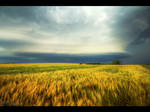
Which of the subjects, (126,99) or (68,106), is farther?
(126,99)

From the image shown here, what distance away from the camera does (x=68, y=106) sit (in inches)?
45.9
